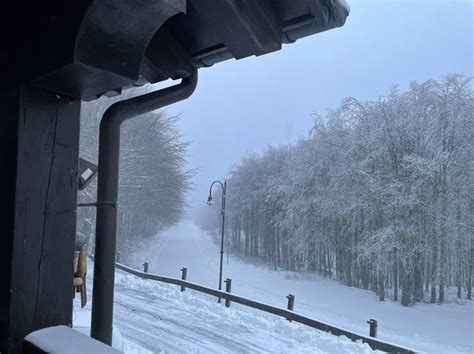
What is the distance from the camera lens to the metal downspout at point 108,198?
8.96 feet

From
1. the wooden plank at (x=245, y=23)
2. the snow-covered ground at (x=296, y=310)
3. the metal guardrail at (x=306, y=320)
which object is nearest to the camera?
the wooden plank at (x=245, y=23)

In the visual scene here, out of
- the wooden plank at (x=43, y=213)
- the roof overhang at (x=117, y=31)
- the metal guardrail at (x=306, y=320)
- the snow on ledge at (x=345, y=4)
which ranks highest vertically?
the snow on ledge at (x=345, y=4)

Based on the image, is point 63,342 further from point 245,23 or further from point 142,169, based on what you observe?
point 142,169

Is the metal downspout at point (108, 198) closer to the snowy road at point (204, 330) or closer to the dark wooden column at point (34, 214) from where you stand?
the dark wooden column at point (34, 214)

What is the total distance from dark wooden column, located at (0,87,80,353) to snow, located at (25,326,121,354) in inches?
7.1

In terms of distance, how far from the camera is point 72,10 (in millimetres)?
1728

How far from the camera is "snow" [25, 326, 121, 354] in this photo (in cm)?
155

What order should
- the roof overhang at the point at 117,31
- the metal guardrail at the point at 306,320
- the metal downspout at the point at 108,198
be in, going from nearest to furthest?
the roof overhang at the point at 117,31, the metal downspout at the point at 108,198, the metal guardrail at the point at 306,320

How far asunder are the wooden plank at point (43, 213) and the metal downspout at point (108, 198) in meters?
0.58

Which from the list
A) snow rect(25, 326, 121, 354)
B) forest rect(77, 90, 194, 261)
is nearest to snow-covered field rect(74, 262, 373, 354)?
snow rect(25, 326, 121, 354)

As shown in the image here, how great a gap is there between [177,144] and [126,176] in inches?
233

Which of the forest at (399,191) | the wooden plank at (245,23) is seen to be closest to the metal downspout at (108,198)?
the wooden plank at (245,23)

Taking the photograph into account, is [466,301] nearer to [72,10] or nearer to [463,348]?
[463,348]

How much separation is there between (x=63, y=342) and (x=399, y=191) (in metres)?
22.6
